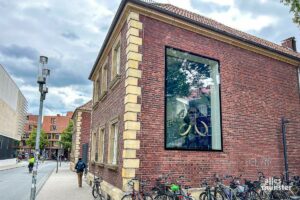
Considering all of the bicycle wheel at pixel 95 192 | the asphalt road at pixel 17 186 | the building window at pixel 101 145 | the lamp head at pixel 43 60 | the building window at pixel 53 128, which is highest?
the building window at pixel 53 128

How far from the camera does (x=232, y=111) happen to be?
11391 millimetres

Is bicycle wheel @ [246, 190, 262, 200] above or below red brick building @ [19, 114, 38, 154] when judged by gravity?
below

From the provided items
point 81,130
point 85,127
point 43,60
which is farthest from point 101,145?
point 85,127

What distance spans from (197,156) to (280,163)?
4.56 m

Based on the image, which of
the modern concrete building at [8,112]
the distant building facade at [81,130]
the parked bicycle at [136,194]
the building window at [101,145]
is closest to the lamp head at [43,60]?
the building window at [101,145]

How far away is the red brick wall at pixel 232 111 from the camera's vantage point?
9.62m

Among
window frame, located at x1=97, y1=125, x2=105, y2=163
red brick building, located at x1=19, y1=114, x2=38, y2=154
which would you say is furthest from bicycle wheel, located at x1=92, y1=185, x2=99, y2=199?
red brick building, located at x1=19, y1=114, x2=38, y2=154

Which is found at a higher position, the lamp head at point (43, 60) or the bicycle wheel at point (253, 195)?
the lamp head at point (43, 60)

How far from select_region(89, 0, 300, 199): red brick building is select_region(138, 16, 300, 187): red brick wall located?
0.04 metres

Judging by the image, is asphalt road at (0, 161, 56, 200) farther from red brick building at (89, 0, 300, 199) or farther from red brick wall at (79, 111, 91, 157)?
red brick wall at (79, 111, 91, 157)

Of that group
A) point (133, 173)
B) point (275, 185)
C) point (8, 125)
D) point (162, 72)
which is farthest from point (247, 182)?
point (8, 125)

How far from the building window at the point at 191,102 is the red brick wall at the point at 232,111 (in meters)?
0.28

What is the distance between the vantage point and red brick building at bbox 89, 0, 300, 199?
954 centimetres

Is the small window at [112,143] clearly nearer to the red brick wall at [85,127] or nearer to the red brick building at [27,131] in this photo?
the red brick wall at [85,127]
